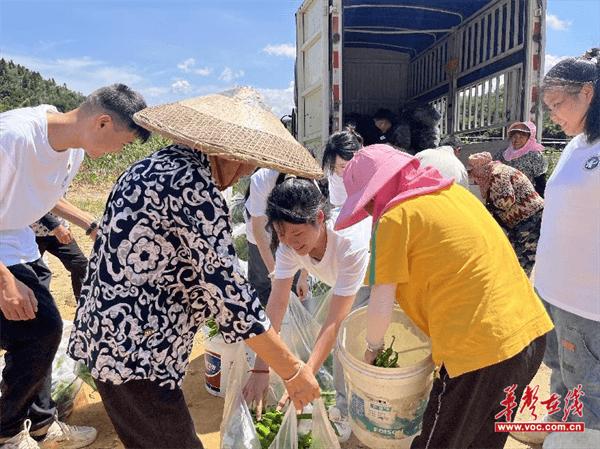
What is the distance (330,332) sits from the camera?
6.15ft

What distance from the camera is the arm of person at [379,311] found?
156 cm

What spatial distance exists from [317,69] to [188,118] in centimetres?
418

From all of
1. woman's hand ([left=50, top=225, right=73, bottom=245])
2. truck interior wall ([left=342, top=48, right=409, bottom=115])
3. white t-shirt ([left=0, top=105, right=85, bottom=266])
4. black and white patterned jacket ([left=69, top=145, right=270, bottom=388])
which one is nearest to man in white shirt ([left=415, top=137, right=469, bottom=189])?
black and white patterned jacket ([left=69, top=145, right=270, bottom=388])

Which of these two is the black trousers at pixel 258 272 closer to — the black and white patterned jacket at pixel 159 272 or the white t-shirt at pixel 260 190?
the white t-shirt at pixel 260 190

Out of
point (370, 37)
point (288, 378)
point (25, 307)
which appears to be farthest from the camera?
point (370, 37)

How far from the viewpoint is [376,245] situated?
4.98 ft

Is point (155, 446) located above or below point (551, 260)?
below

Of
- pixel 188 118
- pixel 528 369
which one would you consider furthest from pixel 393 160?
pixel 528 369

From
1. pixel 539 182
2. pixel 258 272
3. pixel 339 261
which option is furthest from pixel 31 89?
pixel 339 261

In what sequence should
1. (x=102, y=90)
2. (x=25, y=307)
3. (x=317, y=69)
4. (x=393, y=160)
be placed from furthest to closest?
(x=317, y=69)
(x=102, y=90)
(x=25, y=307)
(x=393, y=160)

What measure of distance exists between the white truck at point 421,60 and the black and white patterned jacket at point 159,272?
12.2 ft

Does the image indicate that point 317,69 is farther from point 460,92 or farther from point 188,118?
point 188,118

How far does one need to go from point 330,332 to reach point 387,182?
0.64 m

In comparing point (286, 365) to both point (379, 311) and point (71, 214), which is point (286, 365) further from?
point (71, 214)
